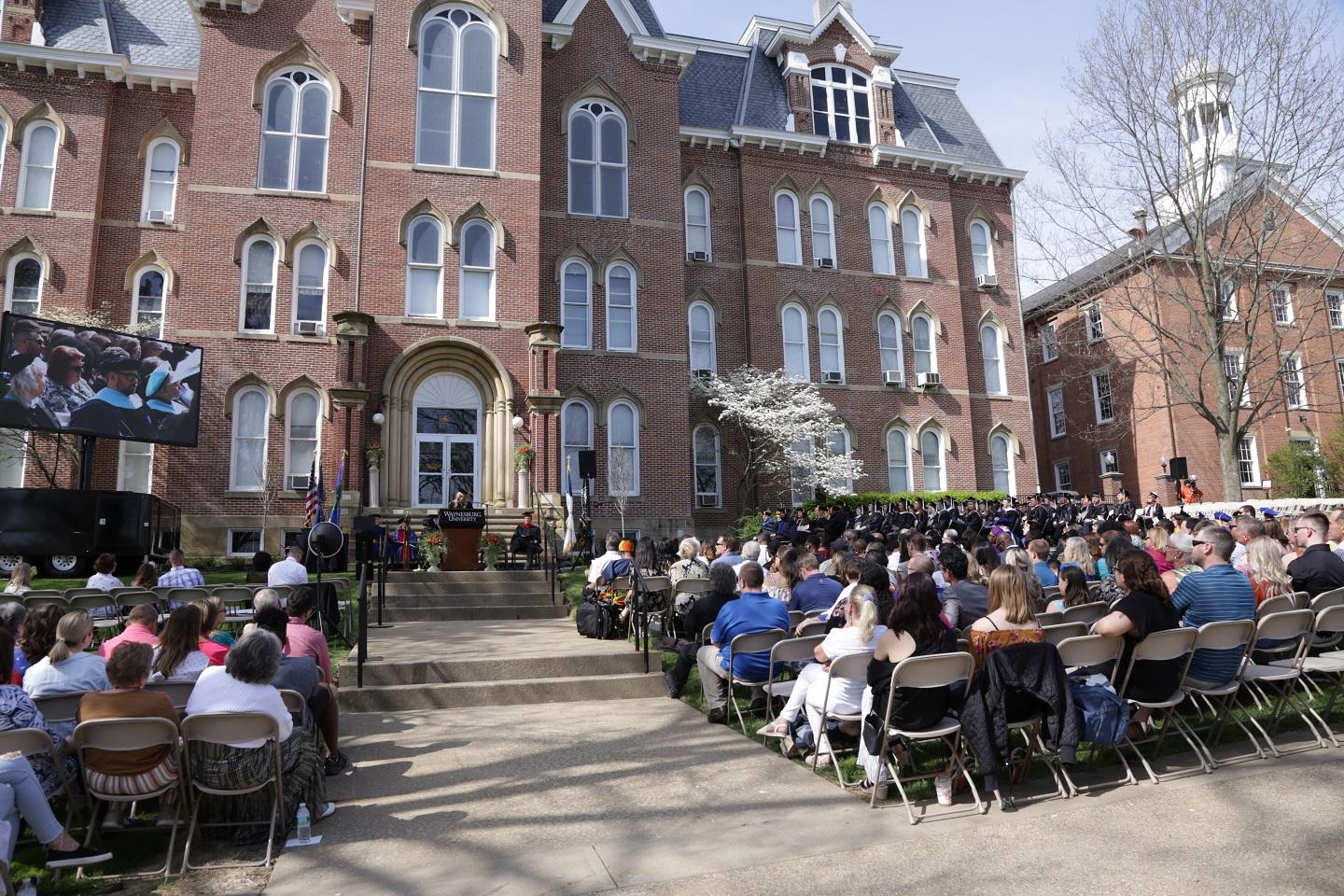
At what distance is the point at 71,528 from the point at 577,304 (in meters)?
13.1

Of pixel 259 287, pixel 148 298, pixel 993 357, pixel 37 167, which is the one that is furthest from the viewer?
pixel 993 357

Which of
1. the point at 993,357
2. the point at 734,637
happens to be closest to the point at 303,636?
the point at 734,637

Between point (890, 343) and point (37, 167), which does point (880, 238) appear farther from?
point (37, 167)

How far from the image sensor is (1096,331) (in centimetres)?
3419

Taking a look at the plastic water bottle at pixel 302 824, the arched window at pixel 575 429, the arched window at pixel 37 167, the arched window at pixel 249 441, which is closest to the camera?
the plastic water bottle at pixel 302 824

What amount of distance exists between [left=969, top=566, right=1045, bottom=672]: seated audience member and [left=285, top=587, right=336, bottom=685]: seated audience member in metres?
4.78

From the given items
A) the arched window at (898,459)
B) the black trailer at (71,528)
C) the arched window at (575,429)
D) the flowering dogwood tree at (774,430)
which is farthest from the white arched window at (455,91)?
the arched window at (898,459)

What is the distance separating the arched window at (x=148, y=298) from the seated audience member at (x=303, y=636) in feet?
62.4

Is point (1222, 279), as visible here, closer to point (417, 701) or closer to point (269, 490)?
point (417, 701)

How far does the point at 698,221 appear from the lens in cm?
2747

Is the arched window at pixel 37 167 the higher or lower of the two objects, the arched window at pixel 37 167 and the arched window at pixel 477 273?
the higher

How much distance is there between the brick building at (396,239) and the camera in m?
21.2

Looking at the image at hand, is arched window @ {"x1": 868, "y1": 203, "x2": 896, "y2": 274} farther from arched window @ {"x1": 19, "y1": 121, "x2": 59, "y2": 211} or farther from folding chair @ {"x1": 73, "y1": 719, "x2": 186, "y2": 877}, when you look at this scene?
folding chair @ {"x1": 73, "y1": 719, "x2": 186, "y2": 877}

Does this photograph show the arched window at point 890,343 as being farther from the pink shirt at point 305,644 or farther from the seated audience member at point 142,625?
the seated audience member at point 142,625
